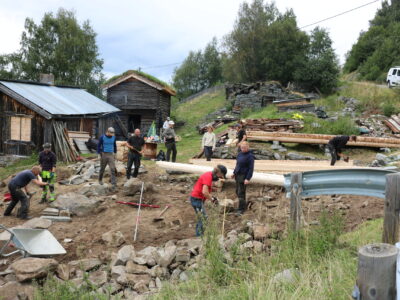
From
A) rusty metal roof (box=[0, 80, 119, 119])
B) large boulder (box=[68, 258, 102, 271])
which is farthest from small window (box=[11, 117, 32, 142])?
large boulder (box=[68, 258, 102, 271])

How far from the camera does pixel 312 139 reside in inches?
648

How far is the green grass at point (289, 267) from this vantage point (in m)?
3.51

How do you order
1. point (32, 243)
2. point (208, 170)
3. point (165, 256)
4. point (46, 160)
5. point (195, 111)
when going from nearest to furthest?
point (165, 256) < point (32, 243) < point (46, 160) < point (208, 170) < point (195, 111)

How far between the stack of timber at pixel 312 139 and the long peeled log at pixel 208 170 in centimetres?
566

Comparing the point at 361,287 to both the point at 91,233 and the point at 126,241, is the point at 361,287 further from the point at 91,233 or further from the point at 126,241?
the point at 91,233

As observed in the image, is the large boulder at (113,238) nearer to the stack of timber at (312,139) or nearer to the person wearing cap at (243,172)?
the person wearing cap at (243,172)

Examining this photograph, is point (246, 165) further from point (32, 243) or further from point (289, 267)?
point (32, 243)

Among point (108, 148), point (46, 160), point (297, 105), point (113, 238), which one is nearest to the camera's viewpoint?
point (113, 238)

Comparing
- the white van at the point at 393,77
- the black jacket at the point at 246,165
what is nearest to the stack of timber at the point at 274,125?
the black jacket at the point at 246,165

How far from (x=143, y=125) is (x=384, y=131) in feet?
55.5

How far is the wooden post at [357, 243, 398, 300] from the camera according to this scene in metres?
2.68

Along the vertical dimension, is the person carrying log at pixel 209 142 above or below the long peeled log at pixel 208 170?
above

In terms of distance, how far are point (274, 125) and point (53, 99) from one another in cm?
1122

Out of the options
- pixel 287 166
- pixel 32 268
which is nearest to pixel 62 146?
pixel 287 166
